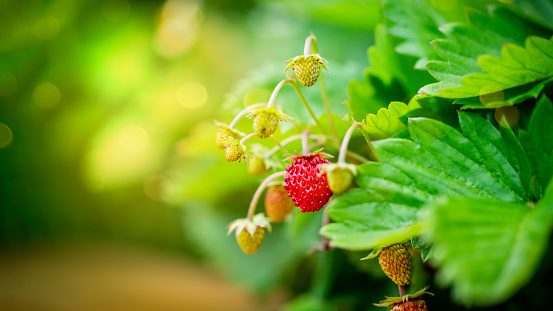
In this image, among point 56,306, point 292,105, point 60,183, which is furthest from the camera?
point 60,183

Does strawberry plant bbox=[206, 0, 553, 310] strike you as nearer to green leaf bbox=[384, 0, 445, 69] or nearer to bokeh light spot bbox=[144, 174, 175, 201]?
green leaf bbox=[384, 0, 445, 69]

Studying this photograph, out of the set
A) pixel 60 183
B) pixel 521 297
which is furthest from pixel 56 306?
pixel 521 297

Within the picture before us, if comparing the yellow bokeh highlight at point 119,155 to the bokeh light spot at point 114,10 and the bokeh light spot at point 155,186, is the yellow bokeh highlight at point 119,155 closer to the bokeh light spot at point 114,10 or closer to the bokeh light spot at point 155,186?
the bokeh light spot at point 155,186

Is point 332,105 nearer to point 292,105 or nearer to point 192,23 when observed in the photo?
point 292,105

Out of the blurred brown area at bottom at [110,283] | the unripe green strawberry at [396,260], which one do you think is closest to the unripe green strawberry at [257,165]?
the unripe green strawberry at [396,260]

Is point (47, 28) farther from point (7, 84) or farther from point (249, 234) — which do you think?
point (249, 234)

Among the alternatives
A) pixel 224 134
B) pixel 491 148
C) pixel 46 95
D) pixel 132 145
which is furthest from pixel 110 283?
pixel 491 148
